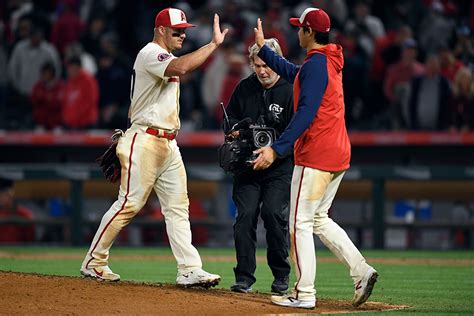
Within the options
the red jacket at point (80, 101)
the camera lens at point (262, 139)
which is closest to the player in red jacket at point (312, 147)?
the camera lens at point (262, 139)

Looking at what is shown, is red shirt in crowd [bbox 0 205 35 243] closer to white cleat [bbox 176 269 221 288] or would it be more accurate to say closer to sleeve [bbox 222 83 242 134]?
sleeve [bbox 222 83 242 134]

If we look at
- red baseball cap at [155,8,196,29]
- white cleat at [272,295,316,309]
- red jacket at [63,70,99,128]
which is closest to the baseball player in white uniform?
red baseball cap at [155,8,196,29]

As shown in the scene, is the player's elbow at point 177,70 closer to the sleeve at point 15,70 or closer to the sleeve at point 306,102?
the sleeve at point 306,102

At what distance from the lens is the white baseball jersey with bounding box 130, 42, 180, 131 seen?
9.23m

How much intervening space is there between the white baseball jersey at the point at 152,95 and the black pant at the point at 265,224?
2.95ft

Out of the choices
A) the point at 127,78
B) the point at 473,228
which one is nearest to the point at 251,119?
the point at 473,228

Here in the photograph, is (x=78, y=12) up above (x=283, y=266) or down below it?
above

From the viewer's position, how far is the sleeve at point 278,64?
360 inches

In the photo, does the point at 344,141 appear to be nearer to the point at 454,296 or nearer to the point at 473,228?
the point at 454,296

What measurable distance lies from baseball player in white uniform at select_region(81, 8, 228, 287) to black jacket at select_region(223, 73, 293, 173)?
68cm

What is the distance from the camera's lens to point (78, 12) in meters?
20.1

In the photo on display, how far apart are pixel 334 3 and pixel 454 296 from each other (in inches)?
376

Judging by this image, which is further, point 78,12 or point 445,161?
point 78,12

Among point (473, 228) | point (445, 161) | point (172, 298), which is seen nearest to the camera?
point (172, 298)
